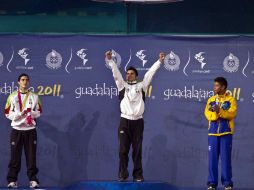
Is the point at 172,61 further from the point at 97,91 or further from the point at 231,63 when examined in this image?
the point at 97,91

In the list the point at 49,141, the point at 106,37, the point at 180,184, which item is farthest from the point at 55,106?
the point at 180,184

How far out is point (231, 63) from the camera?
1357cm

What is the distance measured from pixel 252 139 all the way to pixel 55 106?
328cm

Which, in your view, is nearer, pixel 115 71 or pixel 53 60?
pixel 115 71

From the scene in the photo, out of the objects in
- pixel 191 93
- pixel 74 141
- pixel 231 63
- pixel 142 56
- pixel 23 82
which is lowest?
pixel 74 141

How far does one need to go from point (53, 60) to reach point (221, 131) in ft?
10.7

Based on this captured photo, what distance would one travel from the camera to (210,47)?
13.6m

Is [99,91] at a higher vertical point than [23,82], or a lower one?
lower

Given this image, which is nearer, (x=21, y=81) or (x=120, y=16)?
(x=21, y=81)

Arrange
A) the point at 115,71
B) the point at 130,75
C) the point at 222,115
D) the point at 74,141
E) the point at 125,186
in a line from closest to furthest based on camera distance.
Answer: the point at 125,186 → the point at 222,115 → the point at 115,71 → the point at 130,75 → the point at 74,141

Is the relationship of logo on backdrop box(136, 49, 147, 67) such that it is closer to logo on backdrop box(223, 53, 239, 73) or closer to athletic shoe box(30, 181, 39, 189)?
logo on backdrop box(223, 53, 239, 73)

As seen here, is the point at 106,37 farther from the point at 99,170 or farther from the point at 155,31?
the point at 99,170

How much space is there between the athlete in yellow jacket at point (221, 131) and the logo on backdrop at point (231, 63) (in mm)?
1503

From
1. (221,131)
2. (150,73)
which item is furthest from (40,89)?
(221,131)
